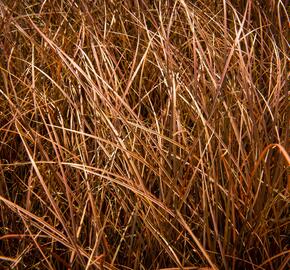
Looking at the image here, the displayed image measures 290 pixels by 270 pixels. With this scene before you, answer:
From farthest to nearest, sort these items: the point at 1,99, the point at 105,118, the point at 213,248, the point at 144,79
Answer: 1. the point at 144,79
2. the point at 1,99
3. the point at 105,118
4. the point at 213,248

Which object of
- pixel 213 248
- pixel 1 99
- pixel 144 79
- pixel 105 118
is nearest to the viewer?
pixel 213 248

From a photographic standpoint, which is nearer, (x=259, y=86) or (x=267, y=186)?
(x=267, y=186)

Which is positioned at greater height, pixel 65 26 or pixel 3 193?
pixel 65 26

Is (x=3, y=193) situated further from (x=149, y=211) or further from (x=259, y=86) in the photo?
(x=259, y=86)

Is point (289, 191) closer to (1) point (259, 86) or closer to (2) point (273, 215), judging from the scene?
(2) point (273, 215)

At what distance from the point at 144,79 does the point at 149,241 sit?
62 cm

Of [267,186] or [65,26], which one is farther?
[65,26]

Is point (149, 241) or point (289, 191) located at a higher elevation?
point (289, 191)

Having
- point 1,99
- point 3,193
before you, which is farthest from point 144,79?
point 3,193

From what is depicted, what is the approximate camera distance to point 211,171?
49.9 inches

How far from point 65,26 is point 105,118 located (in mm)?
565

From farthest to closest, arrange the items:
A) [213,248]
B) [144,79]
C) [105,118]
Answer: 1. [144,79]
2. [105,118]
3. [213,248]

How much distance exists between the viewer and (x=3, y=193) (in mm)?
1324

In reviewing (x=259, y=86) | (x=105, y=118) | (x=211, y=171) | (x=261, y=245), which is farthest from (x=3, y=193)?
(x=259, y=86)
